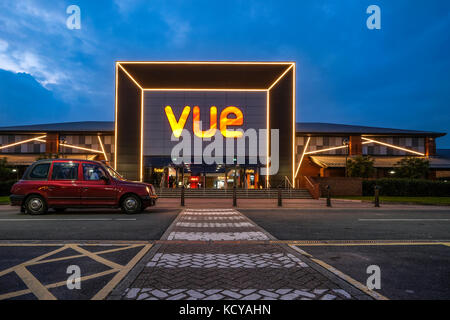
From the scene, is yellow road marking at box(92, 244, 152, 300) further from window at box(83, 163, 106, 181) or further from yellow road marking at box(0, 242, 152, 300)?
window at box(83, 163, 106, 181)

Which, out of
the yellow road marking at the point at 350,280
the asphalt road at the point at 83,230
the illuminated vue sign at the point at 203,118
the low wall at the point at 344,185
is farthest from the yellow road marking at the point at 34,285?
the illuminated vue sign at the point at 203,118

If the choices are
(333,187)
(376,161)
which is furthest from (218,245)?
(376,161)

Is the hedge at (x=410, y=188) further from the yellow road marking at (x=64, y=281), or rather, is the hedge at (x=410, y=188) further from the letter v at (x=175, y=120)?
the yellow road marking at (x=64, y=281)

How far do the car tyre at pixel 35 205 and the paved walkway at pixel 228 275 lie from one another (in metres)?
7.10

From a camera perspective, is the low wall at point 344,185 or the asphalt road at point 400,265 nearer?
the asphalt road at point 400,265

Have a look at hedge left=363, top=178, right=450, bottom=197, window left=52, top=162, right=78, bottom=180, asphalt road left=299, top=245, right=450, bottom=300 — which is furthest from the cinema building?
asphalt road left=299, top=245, right=450, bottom=300

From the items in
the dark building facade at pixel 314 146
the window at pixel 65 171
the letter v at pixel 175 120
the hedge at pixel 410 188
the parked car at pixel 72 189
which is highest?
the letter v at pixel 175 120

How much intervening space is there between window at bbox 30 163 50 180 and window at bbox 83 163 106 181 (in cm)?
135

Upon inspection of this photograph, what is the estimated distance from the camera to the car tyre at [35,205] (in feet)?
32.9

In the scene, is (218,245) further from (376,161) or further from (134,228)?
(376,161)

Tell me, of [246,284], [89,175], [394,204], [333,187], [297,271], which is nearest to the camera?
[246,284]

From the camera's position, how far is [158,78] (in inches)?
1075

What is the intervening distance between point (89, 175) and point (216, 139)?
18478mm
